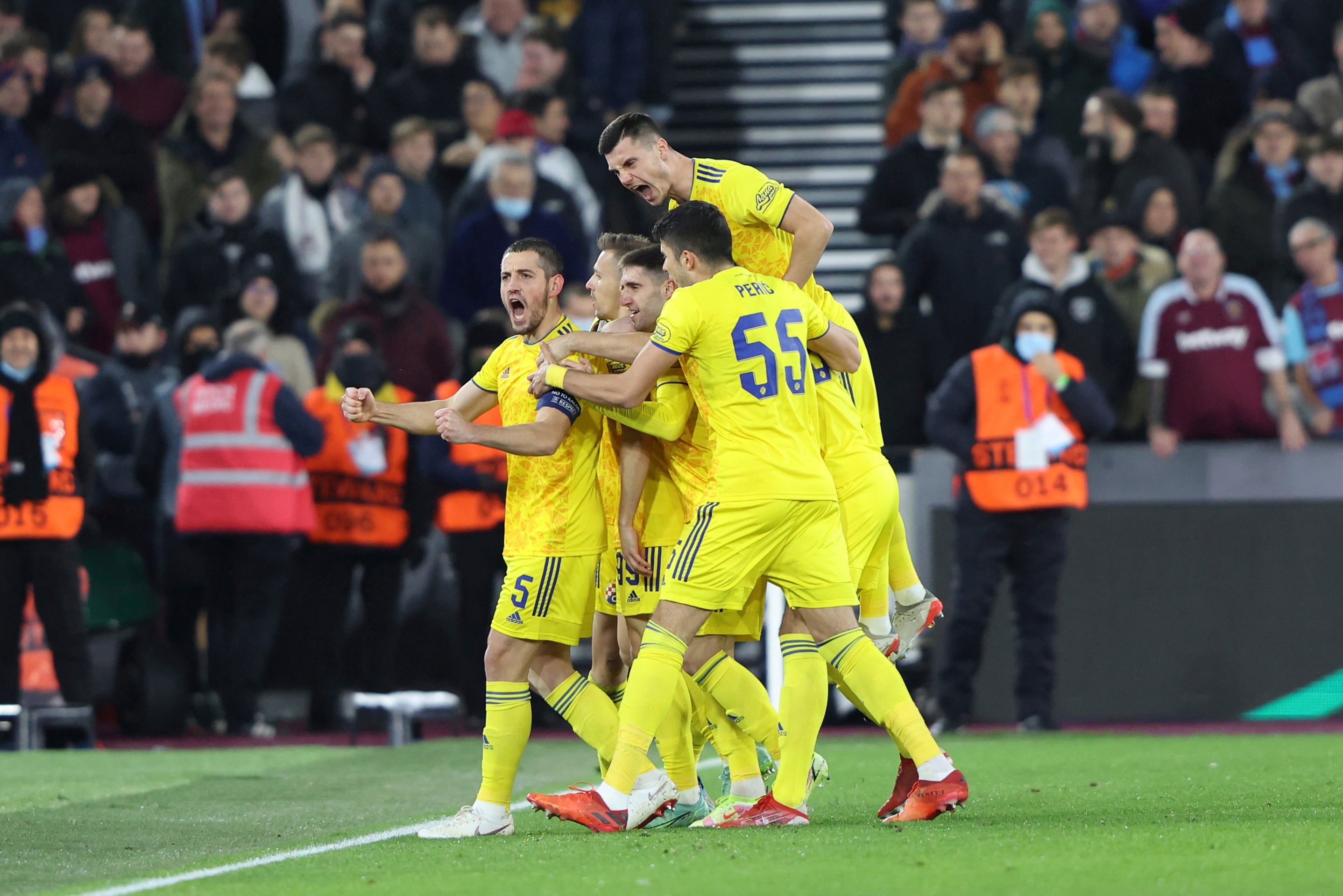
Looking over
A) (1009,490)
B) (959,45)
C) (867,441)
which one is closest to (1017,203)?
(959,45)

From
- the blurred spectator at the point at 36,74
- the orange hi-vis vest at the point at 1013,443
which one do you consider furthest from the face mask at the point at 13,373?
the orange hi-vis vest at the point at 1013,443

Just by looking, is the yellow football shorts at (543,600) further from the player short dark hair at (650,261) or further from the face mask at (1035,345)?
the face mask at (1035,345)

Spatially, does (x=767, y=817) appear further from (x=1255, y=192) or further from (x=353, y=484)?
(x=1255, y=192)

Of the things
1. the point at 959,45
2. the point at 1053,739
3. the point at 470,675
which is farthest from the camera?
the point at 959,45

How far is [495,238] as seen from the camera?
1363 centimetres

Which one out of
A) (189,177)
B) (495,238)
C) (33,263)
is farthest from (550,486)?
(189,177)

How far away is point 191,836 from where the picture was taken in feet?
23.0

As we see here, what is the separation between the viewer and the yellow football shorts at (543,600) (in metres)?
6.75

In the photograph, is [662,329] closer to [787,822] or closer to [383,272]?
[787,822]

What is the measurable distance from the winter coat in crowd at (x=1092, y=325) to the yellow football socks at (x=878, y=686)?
19.8 ft

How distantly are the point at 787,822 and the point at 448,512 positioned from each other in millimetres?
6002

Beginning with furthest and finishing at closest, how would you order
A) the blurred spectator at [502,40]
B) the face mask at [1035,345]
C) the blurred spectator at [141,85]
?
the blurred spectator at [502,40]
the blurred spectator at [141,85]
the face mask at [1035,345]

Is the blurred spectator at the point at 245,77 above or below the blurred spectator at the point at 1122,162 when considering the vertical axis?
above

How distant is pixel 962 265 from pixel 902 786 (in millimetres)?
6680
